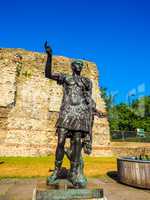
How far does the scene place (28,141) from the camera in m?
20.4

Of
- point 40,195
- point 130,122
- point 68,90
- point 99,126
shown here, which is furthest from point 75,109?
point 130,122

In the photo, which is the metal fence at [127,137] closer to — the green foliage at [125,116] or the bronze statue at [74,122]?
the green foliage at [125,116]

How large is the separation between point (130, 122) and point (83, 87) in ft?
164

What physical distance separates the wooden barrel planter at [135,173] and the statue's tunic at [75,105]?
2.94 metres

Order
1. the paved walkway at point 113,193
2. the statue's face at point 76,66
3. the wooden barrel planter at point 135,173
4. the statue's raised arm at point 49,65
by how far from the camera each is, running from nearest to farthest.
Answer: the statue's raised arm at point 49,65
the statue's face at point 76,66
the paved walkway at point 113,193
the wooden barrel planter at point 135,173

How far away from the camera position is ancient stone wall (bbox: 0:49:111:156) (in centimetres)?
2020

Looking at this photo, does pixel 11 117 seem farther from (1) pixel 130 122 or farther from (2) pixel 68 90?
(1) pixel 130 122

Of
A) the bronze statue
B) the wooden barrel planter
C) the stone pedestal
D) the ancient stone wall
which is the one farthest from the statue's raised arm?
the ancient stone wall

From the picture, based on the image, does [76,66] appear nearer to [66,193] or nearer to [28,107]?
[66,193]

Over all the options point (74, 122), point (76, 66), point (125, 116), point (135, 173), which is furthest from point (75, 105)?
point (125, 116)

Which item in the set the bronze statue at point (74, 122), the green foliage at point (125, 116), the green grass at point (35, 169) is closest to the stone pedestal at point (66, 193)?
the bronze statue at point (74, 122)

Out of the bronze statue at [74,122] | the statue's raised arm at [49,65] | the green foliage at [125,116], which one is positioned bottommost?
the bronze statue at [74,122]

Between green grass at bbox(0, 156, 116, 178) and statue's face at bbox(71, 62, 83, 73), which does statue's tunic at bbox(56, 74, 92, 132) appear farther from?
green grass at bbox(0, 156, 116, 178)

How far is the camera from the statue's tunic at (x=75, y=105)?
5016mm
